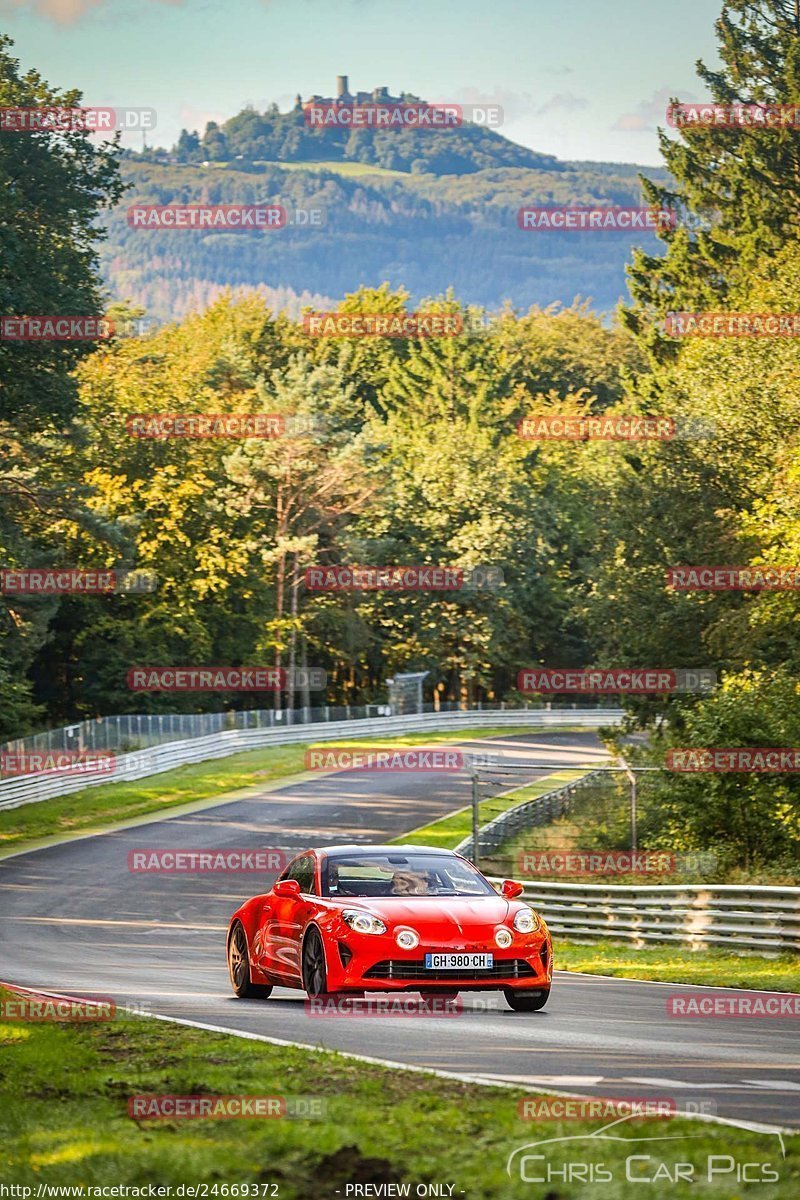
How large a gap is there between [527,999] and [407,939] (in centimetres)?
147

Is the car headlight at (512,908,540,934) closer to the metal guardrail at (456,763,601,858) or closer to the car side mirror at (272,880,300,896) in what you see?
the car side mirror at (272,880,300,896)

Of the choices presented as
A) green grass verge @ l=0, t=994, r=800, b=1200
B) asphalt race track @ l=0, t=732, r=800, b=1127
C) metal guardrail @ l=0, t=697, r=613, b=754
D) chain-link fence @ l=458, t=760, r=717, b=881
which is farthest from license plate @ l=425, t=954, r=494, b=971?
metal guardrail @ l=0, t=697, r=613, b=754

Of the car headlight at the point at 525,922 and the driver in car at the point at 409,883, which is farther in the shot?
the driver in car at the point at 409,883

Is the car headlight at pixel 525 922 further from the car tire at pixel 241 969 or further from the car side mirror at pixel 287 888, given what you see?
the car tire at pixel 241 969

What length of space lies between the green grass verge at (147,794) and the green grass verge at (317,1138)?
34480 millimetres

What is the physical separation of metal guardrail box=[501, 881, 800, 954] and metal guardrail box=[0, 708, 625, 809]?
24.5m

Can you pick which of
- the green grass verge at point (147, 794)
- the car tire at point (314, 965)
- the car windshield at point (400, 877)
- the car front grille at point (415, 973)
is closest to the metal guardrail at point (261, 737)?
the green grass verge at point (147, 794)

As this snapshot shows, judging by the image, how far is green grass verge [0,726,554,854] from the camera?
1861 inches

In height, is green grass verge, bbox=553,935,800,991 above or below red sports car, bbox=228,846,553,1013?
below

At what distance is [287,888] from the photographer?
15.2 metres

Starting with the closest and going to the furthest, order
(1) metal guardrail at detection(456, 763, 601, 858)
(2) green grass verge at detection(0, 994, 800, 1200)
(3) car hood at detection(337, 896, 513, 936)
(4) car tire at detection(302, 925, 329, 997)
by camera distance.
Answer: (2) green grass verge at detection(0, 994, 800, 1200), (3) car hood at detection(337, 896, 513, 936), (4) car tire at detection(302, 925, 329, 997), (1) metal guardrail at detection(456, 763, 601, 858)

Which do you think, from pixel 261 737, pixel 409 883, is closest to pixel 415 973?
pixel 409 883

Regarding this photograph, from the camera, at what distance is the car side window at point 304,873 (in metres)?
14.8

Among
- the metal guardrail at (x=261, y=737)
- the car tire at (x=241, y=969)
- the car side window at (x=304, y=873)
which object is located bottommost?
the metal guardrail at (x=261, y=737)
